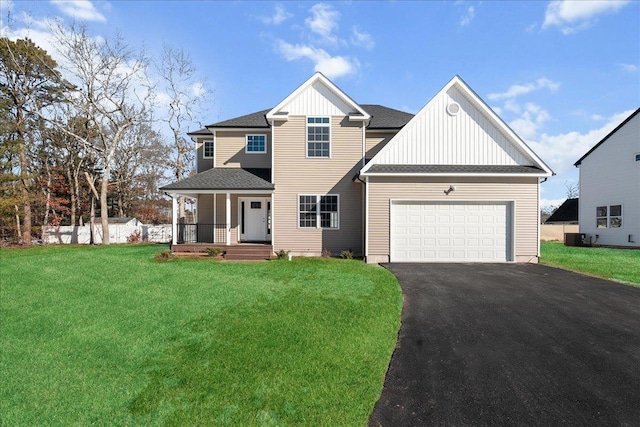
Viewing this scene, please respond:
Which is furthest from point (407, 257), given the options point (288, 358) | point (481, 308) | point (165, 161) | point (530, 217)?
point (165, 161)

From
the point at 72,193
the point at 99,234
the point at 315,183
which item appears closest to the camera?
the point at 315,183

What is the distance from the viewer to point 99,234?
82.6ft

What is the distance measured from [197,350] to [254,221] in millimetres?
11174

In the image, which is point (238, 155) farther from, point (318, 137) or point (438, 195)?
point (438, 195)

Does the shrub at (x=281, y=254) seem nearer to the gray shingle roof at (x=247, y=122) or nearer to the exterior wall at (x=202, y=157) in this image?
the gray shingle roof at (x=247, y=122)

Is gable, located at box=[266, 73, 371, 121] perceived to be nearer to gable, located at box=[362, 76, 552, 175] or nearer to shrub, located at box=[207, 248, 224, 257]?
gable, located at box=[362, 76, 552, 175]

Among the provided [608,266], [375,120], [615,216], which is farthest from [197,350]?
[615,216]

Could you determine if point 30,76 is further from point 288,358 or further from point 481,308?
point 481,308

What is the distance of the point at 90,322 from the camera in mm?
6289

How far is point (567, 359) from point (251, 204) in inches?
534

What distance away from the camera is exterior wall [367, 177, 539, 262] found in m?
12.5

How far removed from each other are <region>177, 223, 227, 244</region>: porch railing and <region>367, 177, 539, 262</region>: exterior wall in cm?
743

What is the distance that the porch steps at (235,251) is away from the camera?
1336 centimetres

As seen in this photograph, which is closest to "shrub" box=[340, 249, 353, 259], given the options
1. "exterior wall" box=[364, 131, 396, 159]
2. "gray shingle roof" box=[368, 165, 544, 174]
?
"gray shingle roof" box=[368, 165, 544, 174]
